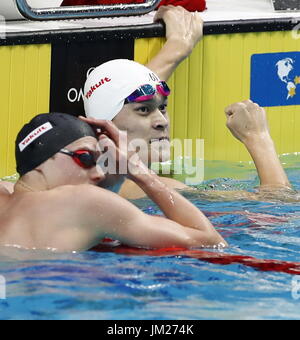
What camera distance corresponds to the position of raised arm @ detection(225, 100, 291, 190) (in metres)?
4.90

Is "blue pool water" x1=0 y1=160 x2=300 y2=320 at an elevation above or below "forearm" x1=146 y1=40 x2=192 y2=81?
below

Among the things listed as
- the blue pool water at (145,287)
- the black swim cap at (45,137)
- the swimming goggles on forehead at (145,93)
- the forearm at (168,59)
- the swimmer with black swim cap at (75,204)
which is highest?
the forearm at (168,59)

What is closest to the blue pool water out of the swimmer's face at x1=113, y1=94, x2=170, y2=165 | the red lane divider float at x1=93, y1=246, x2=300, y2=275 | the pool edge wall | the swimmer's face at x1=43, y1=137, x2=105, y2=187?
the red lane divider float at x1=93, y1=246, x2=300, y2=275

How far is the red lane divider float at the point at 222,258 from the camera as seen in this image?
3.64 meters

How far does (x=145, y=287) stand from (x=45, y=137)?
0.75 m

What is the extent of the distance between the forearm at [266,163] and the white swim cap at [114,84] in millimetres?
621

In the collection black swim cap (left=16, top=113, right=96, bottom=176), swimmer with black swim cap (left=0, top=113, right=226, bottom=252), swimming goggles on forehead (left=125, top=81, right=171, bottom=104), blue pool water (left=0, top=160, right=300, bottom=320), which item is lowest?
blue pool water (left=0, top=160, right=300, bottom=320)

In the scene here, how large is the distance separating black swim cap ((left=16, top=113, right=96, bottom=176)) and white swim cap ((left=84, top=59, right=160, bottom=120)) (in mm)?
1014

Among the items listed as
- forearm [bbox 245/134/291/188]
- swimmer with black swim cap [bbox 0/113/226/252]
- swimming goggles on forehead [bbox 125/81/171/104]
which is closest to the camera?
swimmer with black swim cap [bbox 0/113/226/252]

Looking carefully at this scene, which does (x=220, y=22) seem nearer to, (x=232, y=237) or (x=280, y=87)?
(x=280, y=87)

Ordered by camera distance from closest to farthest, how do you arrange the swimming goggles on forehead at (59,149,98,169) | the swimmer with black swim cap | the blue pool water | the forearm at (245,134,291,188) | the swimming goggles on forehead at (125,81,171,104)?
1. the blue pool water
2. the swimmer with black swim cap
3. the swimming goggles on forehead at (59,149,98,169)
4. the swimming goggles on forehead at (125,81,171,104)
5. the forearm at (245,134,291,188)

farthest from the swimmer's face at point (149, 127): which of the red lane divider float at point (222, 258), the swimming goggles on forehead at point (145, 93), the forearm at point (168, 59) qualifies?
the red lane divider float at point (222, 258)

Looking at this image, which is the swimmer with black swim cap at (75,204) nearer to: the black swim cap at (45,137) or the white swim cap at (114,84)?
the black swim cap at (45,137)

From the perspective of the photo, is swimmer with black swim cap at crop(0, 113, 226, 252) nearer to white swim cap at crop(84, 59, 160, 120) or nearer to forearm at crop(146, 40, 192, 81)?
white swim cap at crop(84, 59, 160, 120)
